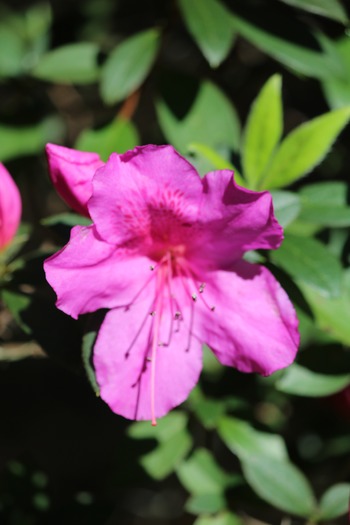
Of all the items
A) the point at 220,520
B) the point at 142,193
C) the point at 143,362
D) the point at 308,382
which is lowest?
the point at 220,520

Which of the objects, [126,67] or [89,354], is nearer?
[89,354]

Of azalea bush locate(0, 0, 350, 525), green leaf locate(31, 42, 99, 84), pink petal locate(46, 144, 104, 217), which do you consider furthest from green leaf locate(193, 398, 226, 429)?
green leaf locate(31, 42, 99, 84)

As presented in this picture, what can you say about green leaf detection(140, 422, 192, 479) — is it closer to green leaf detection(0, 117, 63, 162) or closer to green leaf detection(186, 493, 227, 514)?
green leaf detection(186, 493, 227, 514)

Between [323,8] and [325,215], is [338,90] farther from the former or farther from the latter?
[325,215]

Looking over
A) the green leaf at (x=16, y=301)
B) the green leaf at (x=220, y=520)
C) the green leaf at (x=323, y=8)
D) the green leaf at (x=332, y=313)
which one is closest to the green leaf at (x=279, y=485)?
the green leaf at (x=220, y=520)

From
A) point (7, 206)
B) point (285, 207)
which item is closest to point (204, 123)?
point (285, 207)

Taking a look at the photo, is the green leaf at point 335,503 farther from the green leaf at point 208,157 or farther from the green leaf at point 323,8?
the green leaf at point 323,8
